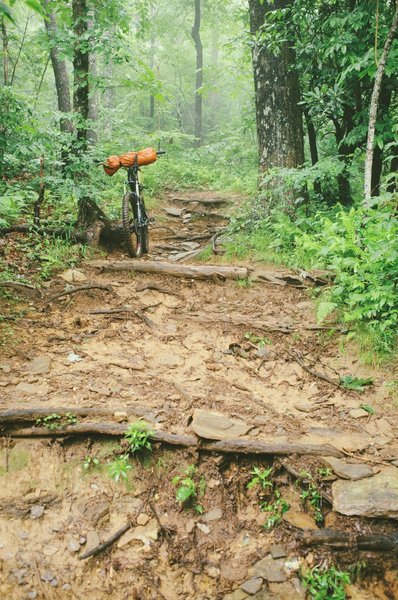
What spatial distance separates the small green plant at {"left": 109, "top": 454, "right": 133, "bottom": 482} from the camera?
292cm

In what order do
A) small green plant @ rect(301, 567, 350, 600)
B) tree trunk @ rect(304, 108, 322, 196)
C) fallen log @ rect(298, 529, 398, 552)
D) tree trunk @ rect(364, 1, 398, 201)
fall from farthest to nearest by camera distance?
tree trunk @ rect(304, 108, 322, 196) < tree trunk @ rect(364, 1, 398, 201) < fallen log @ rect(298, 529, 398, 552) < small green plant @ rect(301, 567, 350, 600)

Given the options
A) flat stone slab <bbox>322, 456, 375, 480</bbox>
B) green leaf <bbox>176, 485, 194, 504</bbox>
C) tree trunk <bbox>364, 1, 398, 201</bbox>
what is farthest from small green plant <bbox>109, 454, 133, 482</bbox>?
tree trunk <bbox>364, 1, 398, 201</bbox>

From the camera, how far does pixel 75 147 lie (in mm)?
7020

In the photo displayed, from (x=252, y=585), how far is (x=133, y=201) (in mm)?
6374

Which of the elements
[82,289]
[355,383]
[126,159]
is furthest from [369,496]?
[126,159]

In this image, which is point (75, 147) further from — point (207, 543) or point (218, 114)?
point (218, 114)

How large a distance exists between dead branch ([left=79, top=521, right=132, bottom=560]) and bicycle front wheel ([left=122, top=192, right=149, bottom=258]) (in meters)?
5.19

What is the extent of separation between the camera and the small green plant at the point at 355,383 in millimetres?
3824

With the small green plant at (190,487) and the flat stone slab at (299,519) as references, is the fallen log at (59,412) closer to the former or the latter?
the small green plant at (190,487)

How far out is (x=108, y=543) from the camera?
103 inches

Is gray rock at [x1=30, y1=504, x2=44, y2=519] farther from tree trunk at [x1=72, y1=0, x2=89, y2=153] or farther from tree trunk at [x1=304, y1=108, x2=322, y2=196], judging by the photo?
tree trunk at [x1=304, y1=108, x2=322, y2=196]

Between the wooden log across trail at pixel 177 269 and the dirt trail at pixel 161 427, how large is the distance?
0.66 metres

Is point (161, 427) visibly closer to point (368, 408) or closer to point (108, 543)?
point (108, 543)

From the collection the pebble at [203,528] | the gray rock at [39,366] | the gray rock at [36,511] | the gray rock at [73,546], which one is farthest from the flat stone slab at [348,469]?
the gray rock at [39,366]
